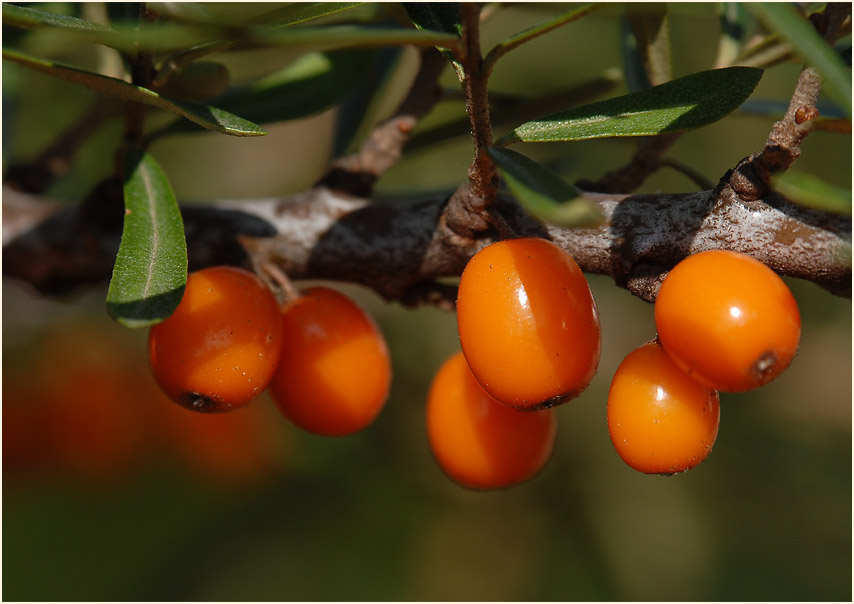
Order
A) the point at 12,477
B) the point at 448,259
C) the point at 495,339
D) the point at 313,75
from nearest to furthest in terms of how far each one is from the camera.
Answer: the point at 495,339, the point at 448,259, the point at 313,75, the point at 12,477

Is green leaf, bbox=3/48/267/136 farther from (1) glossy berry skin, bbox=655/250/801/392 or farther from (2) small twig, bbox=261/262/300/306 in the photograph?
(1) glossy berry skin, bbox=655/250/801/392

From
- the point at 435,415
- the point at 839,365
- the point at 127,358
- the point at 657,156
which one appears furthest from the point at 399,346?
the point at 839,365

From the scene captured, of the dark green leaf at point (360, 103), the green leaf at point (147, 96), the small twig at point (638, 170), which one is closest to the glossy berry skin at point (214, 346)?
the green leaf at point (147, 96)

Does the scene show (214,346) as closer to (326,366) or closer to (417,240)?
(326,366)

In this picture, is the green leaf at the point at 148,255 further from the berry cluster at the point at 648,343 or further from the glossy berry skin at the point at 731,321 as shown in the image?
the glossy berry skin at the point at 731,321

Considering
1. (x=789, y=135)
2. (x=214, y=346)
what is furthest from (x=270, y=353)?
(x=789, y=135)

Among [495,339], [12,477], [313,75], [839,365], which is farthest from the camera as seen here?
[839,365]

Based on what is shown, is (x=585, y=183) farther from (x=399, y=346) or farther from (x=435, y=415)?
(x=399, y=346)
